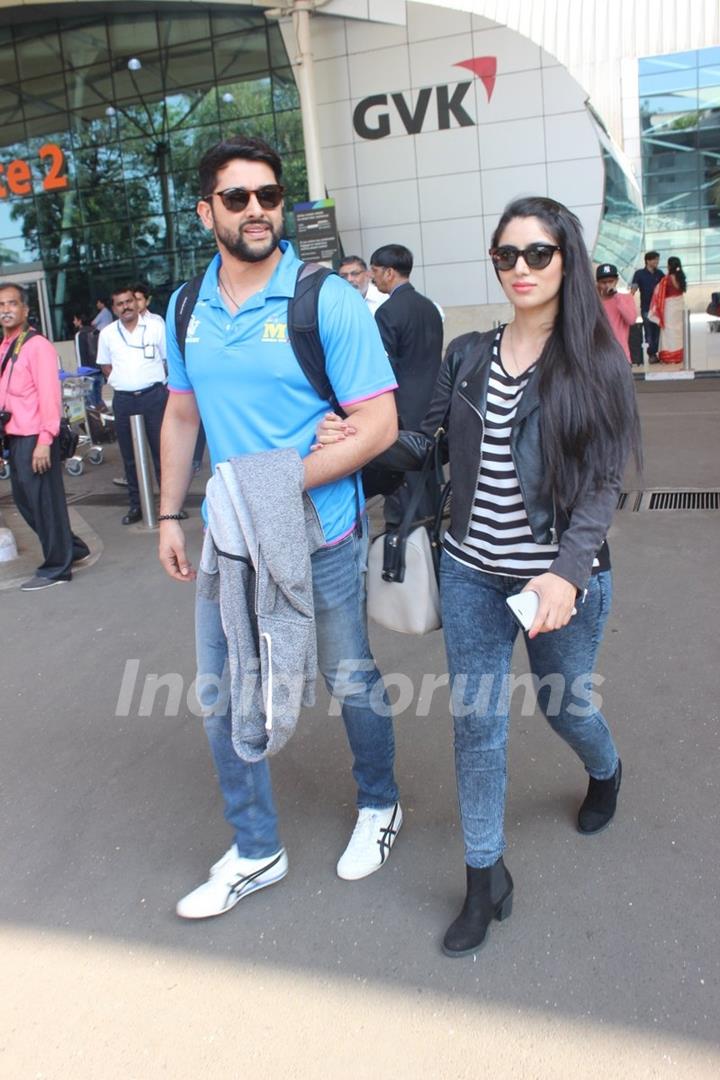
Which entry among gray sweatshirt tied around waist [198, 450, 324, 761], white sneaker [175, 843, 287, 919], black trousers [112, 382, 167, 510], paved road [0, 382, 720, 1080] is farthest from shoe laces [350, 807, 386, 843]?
black trousers [112, 382, 167, 510]

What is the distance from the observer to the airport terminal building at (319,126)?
1892cm

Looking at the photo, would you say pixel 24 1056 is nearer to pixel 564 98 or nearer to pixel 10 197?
pixel 564 98

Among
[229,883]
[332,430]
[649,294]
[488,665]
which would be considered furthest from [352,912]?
[649,294]

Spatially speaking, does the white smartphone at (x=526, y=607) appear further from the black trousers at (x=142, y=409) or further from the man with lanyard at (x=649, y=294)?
the man with lanyard at (x=649, y=294)

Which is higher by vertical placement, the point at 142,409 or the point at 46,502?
the point at 142,409

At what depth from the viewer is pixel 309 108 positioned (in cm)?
1925

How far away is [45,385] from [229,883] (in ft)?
14.4

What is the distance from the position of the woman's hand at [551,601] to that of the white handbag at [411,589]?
46 cm

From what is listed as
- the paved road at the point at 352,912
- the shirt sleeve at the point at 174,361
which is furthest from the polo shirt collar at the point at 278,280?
the paved road at the point at 352,912

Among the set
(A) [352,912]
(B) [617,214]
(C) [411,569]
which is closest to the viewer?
(C) [411,569]

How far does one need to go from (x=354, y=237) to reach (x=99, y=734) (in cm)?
1829

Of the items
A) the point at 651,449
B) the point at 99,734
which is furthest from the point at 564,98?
the point at 99,734

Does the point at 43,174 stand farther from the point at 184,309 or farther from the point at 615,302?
the point at 184,309

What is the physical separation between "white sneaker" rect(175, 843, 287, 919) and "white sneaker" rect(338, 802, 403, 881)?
0.69 ft
